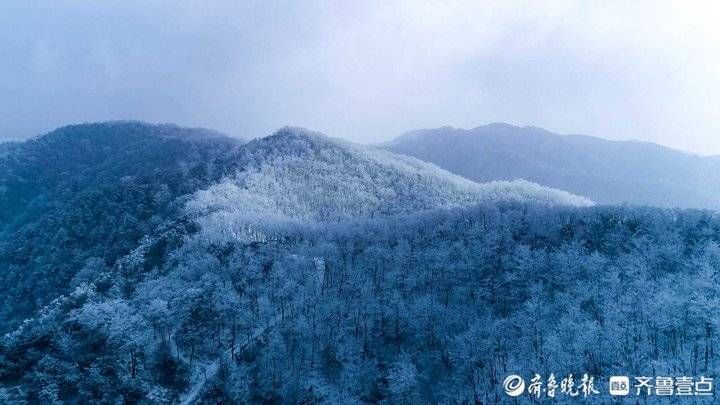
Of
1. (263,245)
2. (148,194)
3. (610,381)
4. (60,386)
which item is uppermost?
(148,194)

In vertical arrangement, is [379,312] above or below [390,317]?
above

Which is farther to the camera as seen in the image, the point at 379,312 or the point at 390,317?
the point at 379,312

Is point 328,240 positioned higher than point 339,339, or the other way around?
point 328,240

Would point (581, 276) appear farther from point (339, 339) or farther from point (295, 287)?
point (295, 287)

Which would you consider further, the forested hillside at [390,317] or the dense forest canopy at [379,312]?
the dense forest canopy at [379,312]

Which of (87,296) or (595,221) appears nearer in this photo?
(87,296)

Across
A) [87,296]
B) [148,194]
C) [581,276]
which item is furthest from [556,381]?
[148,194]

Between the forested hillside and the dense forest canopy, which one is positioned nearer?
the forested hillside

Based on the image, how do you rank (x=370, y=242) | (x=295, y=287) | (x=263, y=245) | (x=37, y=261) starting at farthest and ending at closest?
(x=37, y=261) < (x=370, y=242) < (x=263, y=245) < (x=295, y=287)
